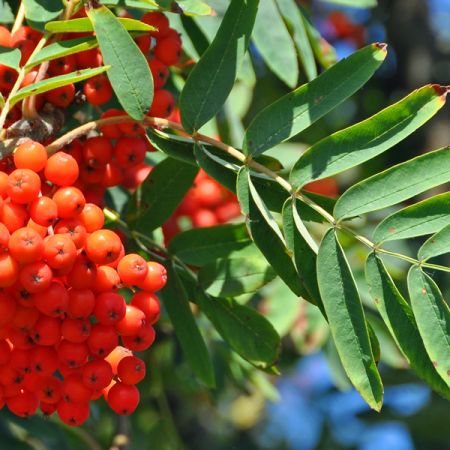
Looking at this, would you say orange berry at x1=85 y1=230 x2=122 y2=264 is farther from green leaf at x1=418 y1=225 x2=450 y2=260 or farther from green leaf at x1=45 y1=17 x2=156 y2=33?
green leaf at x1=418 y1=225 x2=450 y2=260

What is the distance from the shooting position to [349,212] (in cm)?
151

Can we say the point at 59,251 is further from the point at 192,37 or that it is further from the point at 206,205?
the point at 206,205

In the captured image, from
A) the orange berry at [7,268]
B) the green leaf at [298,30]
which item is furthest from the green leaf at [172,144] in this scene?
the green leaf at [298,30]

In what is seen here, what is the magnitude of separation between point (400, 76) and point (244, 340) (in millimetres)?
1991

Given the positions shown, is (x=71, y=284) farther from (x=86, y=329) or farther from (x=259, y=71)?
(x=259, y=71)

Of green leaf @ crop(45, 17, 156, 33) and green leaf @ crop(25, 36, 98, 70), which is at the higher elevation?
green leaf @ crop(45, 17, 156, 33)

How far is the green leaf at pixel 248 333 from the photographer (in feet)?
5.72

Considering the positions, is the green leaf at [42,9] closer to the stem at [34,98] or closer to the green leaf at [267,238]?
the stem at [34,98]

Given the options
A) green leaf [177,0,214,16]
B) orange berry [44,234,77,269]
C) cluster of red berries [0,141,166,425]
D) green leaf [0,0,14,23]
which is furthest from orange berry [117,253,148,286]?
green leaf [0,0,14,23]

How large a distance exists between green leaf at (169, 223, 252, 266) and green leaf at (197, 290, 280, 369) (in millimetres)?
77

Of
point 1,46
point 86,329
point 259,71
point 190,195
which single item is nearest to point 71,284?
point 86,329

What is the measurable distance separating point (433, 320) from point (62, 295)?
1.75ft

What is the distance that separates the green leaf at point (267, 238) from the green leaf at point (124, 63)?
19 cm

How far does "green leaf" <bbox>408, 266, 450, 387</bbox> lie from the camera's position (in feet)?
4.64
